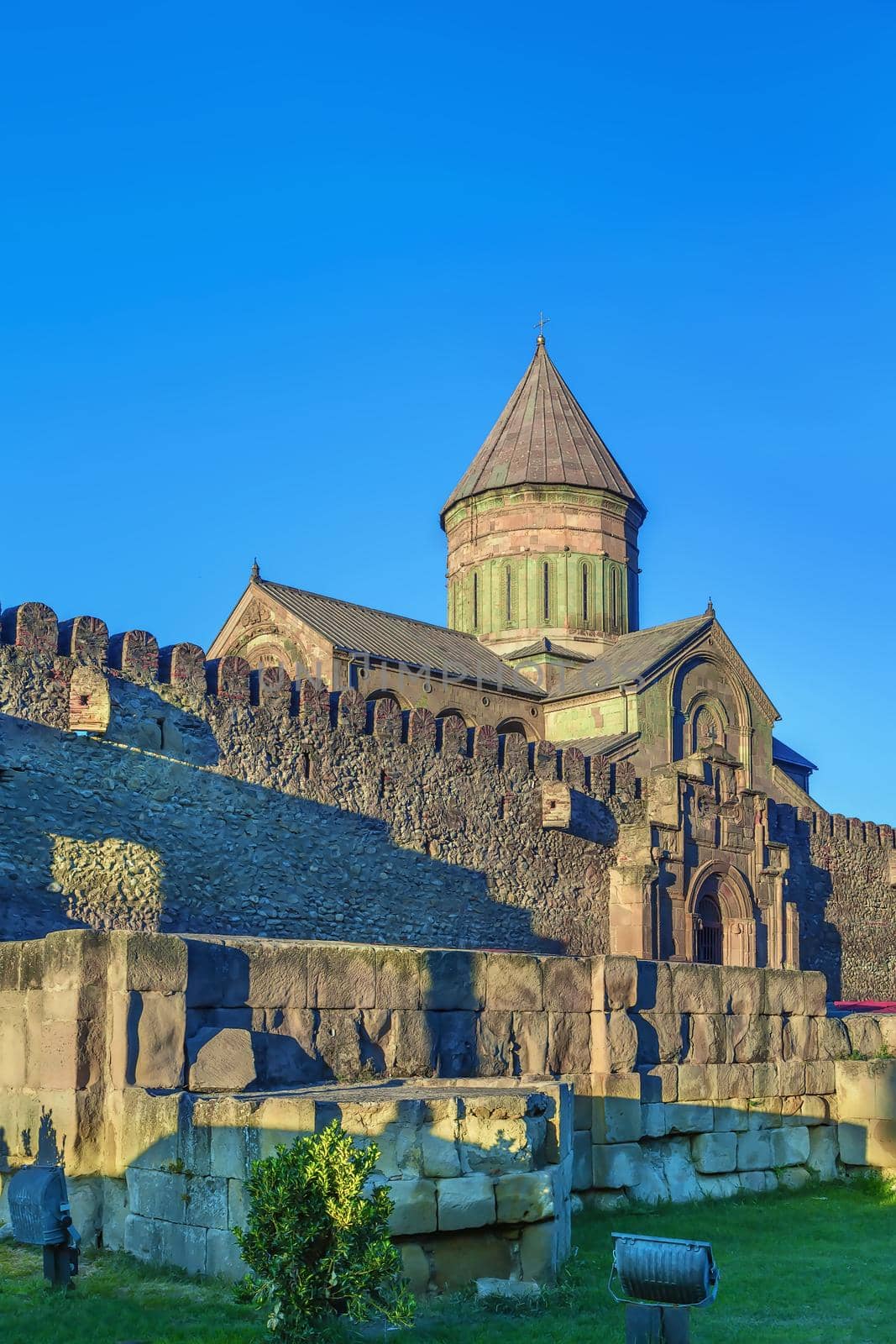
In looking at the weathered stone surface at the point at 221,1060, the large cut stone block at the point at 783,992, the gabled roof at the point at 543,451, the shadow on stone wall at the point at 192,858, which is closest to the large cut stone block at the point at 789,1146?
the large cut stone block at the point at 783,992

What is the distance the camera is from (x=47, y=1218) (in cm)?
558

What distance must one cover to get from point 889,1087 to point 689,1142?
196 cm

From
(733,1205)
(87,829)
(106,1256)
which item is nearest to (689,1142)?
(733,1205)

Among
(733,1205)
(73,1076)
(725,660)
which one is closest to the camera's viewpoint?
(73,1076)

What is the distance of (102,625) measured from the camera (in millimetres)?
14258

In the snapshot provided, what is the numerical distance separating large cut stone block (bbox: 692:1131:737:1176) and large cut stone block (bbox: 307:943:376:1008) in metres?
2.84

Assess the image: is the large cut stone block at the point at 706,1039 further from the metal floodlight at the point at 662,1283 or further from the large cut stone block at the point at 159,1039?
the metal floodlight at the point at 662,1283

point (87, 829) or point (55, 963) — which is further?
point (87, 829)

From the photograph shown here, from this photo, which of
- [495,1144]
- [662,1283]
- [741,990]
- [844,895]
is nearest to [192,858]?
[741,990]

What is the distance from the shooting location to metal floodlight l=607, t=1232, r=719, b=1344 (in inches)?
186

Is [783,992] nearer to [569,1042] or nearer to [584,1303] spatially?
[569,1042]

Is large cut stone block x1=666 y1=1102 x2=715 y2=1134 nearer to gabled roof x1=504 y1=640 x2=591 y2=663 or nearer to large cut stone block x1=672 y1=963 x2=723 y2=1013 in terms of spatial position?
large cut stone block x1=672 y1=963 x2=723 y2=1013

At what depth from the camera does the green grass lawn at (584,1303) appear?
5.19 meters

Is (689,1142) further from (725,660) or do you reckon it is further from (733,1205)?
(725,660)
